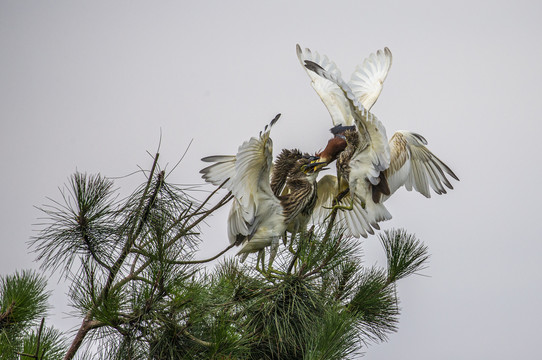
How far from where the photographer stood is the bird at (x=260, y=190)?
4723mm

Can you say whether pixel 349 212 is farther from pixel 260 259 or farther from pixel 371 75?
pixel 371 75

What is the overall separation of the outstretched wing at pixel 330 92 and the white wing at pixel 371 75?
1.05ft

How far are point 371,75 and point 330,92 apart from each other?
58cm

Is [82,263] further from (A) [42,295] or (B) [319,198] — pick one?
(B) [319,198]

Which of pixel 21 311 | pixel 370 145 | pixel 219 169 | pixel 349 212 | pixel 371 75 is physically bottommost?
pixel 21 311

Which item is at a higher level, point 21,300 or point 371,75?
point 371,75

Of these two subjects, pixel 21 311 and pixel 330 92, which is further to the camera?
pixel 330 92

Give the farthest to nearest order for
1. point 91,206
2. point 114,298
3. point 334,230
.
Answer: point 334,230
point 91,206
point 114,298

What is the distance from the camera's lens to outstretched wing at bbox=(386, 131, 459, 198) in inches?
220

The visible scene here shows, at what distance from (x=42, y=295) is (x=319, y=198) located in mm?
2133

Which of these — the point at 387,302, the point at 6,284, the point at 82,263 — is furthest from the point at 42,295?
the point at 387,302

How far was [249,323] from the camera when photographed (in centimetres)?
412

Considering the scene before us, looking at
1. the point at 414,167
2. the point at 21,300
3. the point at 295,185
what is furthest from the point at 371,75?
the point at 21,300

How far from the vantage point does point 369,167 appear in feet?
16.7
